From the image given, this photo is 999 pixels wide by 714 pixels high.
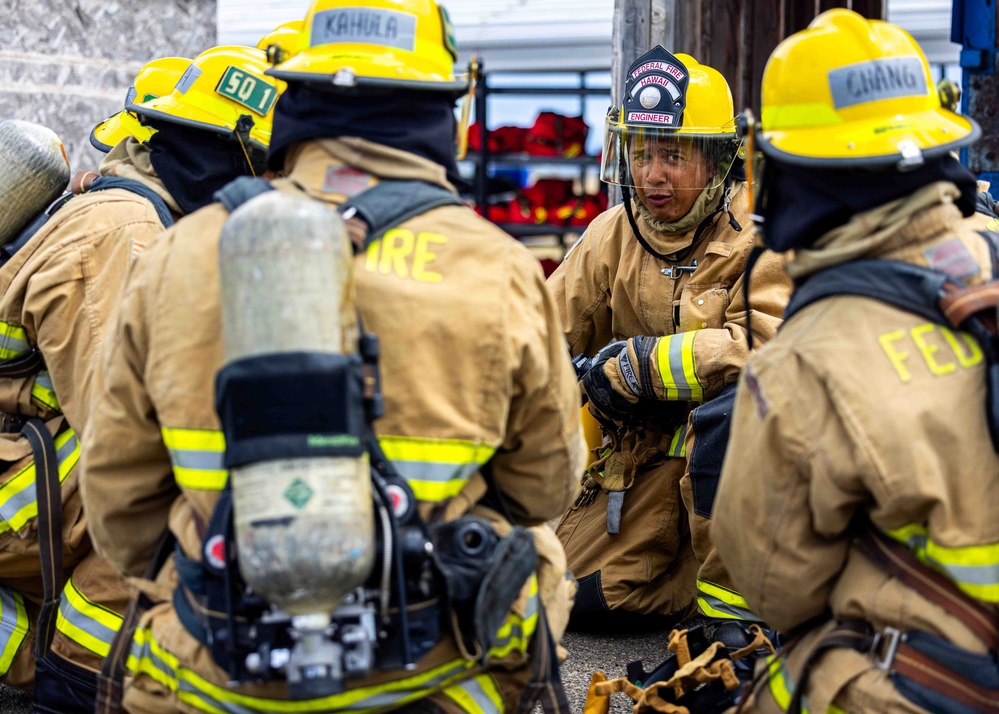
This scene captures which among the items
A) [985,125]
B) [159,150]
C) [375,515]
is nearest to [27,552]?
[159,150]

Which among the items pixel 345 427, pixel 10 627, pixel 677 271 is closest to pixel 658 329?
pixel 677 271

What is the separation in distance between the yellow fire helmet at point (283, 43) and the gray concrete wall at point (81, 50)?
2.19 metres

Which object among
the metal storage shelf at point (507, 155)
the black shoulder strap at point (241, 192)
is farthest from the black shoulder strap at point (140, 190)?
the metal storage shelf at point (507, 155)

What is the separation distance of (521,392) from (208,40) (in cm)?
466

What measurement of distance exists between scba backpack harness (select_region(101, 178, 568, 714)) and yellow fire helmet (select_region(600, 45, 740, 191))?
212cm

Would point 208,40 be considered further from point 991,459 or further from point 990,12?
point 991,459

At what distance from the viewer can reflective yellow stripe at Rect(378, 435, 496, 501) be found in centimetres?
221

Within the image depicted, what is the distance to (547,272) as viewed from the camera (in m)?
10.5

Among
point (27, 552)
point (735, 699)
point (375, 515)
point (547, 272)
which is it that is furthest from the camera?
point (547, 272)

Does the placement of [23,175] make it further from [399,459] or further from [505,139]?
[505,139]

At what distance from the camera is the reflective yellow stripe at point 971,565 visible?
224cm

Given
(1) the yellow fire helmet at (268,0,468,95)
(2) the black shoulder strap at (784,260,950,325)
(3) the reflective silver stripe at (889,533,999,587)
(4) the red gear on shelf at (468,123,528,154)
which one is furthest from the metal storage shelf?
(3) the reflective silver stripe at (889,533,999,587)

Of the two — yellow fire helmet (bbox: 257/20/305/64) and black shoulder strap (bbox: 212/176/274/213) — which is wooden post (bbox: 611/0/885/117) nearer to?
yellow fire helmet (bbox: 257/20/305/64)

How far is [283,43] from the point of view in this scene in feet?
11.4
